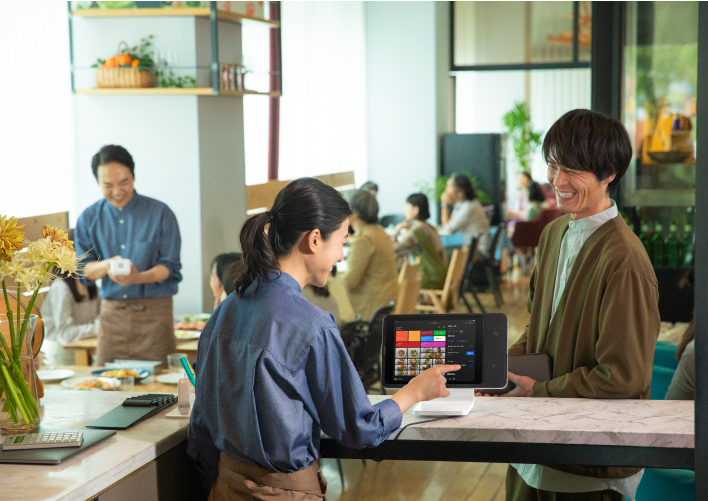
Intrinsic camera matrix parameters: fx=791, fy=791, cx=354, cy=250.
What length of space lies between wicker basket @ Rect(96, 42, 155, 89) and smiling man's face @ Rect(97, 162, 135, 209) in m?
1.19

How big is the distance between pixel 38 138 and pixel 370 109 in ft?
19.8

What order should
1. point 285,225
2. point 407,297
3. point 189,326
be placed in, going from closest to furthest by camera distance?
point 285,225 → point 189,326 → point 407,297

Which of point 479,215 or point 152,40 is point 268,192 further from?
point 479,215

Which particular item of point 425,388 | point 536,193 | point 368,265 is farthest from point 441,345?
point 536,193

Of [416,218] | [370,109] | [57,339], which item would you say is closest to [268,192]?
[416,218]

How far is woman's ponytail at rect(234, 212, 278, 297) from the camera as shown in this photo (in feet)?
5.31

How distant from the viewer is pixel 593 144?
1.90 metres

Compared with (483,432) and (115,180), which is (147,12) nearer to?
(115,180)

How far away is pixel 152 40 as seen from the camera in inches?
197

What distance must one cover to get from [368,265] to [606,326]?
345cm

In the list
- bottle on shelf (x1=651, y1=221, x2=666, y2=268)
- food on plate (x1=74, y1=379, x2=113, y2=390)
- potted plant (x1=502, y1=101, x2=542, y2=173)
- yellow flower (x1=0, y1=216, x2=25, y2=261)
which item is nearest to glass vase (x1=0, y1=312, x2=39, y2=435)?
yellow flower (x1=0, y1=216, x2=25, y2=261)

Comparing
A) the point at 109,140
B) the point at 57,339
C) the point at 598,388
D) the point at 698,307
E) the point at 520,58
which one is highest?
the point at 520,58

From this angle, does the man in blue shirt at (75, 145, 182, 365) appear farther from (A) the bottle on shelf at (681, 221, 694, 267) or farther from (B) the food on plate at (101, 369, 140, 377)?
(A) the bottle on shelf at (681, 221, 694, 267)

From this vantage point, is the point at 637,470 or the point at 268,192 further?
the point at 268,192
